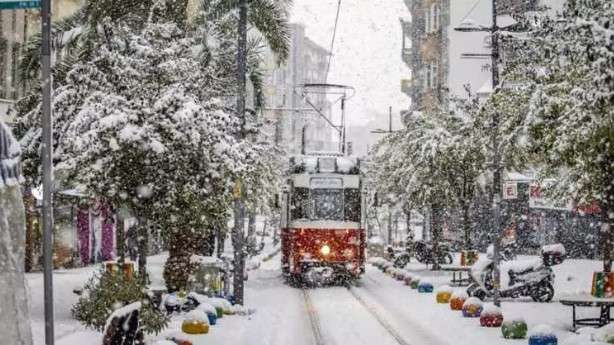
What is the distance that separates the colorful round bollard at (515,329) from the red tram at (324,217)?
12059 millimetres

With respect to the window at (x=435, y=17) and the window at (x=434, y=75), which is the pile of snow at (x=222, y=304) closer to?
the window at (x=434, y=75)

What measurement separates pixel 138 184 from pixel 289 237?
35.7ft

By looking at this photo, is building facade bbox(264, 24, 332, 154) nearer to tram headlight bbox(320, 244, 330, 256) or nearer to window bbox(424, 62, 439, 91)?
window bbox(424, 62, 439, 91)

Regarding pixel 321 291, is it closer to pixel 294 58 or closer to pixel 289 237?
pixel 289 237

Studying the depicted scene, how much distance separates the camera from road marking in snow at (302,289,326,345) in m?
15.7

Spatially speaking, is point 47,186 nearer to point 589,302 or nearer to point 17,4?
point 17,4

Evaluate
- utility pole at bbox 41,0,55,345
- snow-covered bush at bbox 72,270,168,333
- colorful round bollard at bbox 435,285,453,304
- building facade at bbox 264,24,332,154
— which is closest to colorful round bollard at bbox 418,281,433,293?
colorful round bollard at bbox 435,285,453,304

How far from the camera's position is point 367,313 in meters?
20.3

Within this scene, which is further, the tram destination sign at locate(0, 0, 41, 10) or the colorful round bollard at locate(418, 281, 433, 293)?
the colorful round bollard at locate(418, 281, 433, 293)

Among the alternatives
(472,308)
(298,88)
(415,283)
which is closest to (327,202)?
(415,283)

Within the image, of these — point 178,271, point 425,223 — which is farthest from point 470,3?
point 178,271

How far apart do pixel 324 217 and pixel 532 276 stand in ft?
22.9

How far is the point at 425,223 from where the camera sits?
5791 cm

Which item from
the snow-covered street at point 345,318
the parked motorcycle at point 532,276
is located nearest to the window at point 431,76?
the snow-covered street at point 345,318
